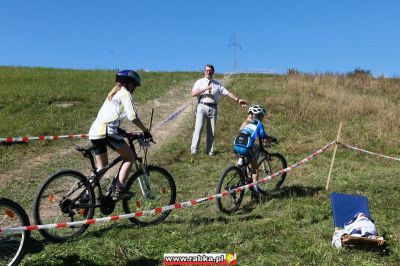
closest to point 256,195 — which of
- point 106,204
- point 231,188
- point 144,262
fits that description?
point 231,188

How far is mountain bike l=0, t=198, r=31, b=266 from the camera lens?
16.9ft

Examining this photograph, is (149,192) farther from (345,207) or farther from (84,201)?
(345,207)

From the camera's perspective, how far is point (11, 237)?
17.2ft

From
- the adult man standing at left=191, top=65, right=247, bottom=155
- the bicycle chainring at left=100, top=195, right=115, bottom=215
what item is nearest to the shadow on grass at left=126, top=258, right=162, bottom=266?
the bicycle chainring at left=100, top=195, right=115, bottom=215

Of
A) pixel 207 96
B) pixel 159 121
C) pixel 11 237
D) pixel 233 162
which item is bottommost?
pixel 11 237

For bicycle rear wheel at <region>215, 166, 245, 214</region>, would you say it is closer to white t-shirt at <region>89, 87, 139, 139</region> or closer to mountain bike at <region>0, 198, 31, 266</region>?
white t-shirt at <region>89, 87, 139, 139</region>

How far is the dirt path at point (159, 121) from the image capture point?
10.8 metres

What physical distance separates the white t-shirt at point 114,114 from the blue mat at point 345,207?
308 cm

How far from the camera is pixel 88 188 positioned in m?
6.26

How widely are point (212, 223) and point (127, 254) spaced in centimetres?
187

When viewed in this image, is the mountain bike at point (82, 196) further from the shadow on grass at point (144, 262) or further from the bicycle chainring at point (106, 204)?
the shadow on grass at point (144, 262)

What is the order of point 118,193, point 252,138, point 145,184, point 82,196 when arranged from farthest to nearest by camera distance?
point 252,138
point 145,184
point 118,193
point 82,196

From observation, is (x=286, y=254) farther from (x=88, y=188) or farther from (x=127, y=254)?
(x=88, y=188)

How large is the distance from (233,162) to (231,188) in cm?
397
